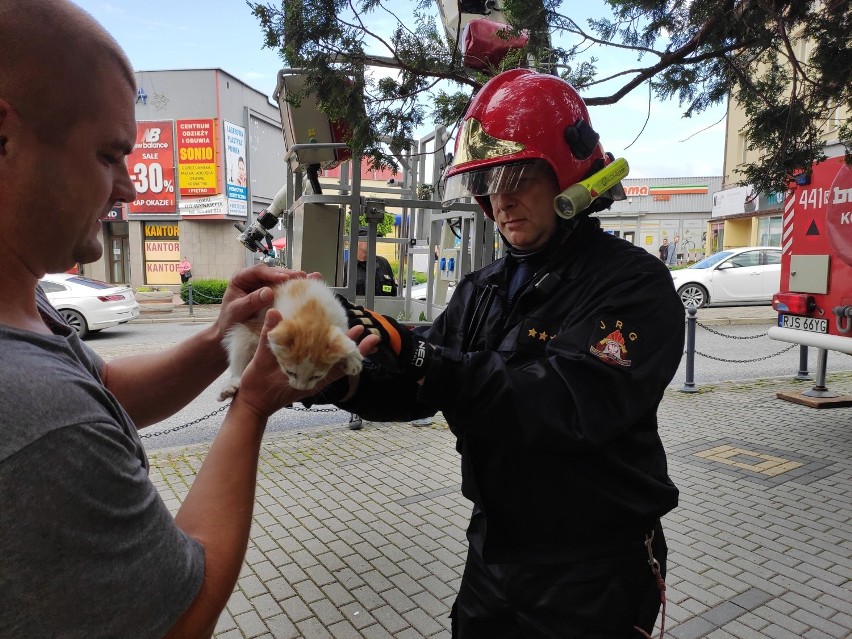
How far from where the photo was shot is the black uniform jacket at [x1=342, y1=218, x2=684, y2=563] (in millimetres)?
1557

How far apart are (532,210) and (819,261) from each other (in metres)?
6.50

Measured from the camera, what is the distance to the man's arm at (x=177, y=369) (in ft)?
6.08

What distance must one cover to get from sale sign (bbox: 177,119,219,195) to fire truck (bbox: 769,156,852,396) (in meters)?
25.5

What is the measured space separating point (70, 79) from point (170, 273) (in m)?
29.6

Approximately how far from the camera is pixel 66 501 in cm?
88

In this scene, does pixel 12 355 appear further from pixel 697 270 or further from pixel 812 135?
pixel 697 270

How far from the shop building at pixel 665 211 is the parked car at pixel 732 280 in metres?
31.3

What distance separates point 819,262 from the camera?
6797 mm

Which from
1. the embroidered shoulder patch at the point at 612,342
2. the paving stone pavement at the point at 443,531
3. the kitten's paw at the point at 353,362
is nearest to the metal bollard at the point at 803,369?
the paving stone pavement at the point at 443,531

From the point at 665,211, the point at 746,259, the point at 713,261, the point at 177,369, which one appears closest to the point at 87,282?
the point at 177,369

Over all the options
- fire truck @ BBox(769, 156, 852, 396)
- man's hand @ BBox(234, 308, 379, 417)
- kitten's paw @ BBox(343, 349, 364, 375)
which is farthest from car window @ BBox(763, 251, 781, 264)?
man's hand @ BBox(234, 308, 379, 417)

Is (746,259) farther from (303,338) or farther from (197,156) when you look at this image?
(197,156)

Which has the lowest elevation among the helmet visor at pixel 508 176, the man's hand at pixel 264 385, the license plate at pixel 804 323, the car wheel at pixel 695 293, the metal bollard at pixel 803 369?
the metal bollard at pixel 803 369

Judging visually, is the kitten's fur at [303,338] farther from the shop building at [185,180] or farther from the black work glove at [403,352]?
the shop building at [185,180]
